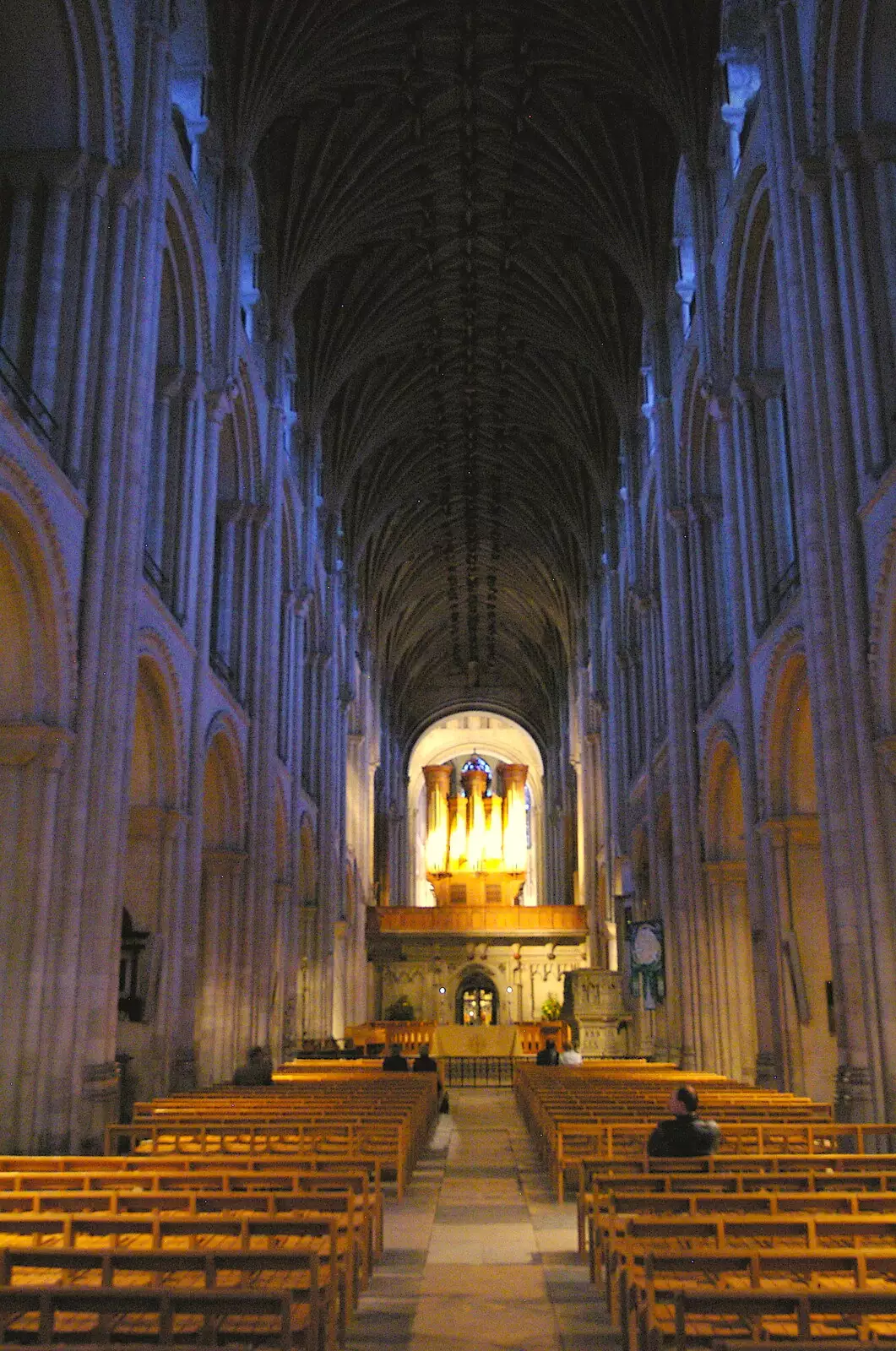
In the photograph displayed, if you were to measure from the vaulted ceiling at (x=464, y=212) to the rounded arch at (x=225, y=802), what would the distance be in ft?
32.1

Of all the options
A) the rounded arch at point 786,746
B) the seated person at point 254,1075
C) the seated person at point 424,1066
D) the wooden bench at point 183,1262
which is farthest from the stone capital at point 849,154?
the seated person at point 424,1066

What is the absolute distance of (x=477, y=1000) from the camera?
44.2 metres

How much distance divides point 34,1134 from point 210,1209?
17.4 ft

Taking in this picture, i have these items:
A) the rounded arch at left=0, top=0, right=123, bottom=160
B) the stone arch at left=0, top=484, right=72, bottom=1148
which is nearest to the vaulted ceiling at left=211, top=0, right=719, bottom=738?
the rounded arch at left=0, top=0, right=123, bottom=160

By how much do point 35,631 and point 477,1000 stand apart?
34.5 metres

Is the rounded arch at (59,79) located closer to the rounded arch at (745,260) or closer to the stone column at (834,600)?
the stone column at (834,600)

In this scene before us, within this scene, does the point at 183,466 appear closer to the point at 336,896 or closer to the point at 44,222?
the point at 44,222

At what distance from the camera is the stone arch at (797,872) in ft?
51.5

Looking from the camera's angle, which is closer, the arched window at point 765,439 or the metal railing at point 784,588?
the metal railing at point 784,588

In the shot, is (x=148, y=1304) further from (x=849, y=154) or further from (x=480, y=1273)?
(x=849, y=154)

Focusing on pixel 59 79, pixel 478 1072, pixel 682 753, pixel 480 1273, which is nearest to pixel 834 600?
pixel 480 1273

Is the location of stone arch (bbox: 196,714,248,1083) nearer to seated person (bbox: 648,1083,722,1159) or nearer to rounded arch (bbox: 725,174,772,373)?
rounded arch (bbox: 725,174,772,373)

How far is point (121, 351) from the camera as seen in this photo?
45.4 feet

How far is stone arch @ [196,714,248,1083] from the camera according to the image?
20.4m
